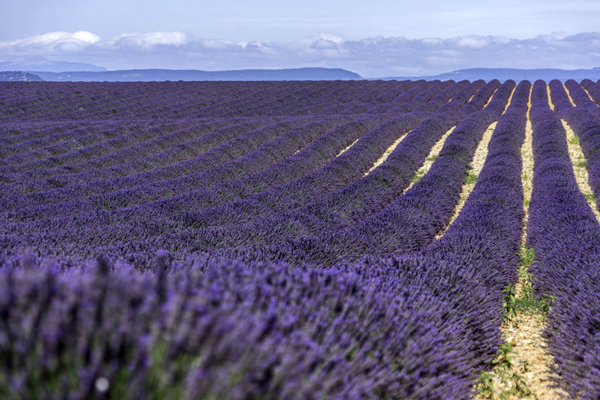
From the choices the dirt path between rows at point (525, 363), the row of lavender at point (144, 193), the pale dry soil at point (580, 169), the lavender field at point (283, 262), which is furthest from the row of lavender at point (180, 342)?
the pale dry soil at point (580, 169)

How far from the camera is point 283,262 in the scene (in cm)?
354

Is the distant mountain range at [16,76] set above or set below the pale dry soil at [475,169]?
above

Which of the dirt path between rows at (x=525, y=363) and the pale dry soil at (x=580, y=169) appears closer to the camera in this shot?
the dirt path between rows at (x=525, y=363)

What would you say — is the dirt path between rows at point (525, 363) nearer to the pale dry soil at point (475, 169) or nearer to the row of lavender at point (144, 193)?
the pale dry soil at point (475, 169)

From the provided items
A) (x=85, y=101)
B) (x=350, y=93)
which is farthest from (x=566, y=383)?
(x=350, y=93)

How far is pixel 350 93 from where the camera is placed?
1227 inches

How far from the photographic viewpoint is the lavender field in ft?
4.29

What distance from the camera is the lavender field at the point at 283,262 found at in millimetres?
1309

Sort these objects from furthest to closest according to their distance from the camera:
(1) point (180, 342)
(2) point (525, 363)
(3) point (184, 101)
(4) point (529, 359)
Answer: (3) point (184, 101) → (4) point (529, 359) → (2) point (525, 363) → (1) point (180, 342)

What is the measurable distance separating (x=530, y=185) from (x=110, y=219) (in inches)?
338

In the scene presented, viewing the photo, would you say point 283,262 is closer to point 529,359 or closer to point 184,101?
point 529,359

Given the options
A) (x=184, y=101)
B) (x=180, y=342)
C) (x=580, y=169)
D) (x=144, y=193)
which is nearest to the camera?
(x=180, y=342)

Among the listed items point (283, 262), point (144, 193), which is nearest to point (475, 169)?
point (144, 193)

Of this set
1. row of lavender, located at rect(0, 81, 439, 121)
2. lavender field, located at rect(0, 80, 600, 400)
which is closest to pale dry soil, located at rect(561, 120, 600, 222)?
lavender field, located at rect(0, 80, 600, 400)
